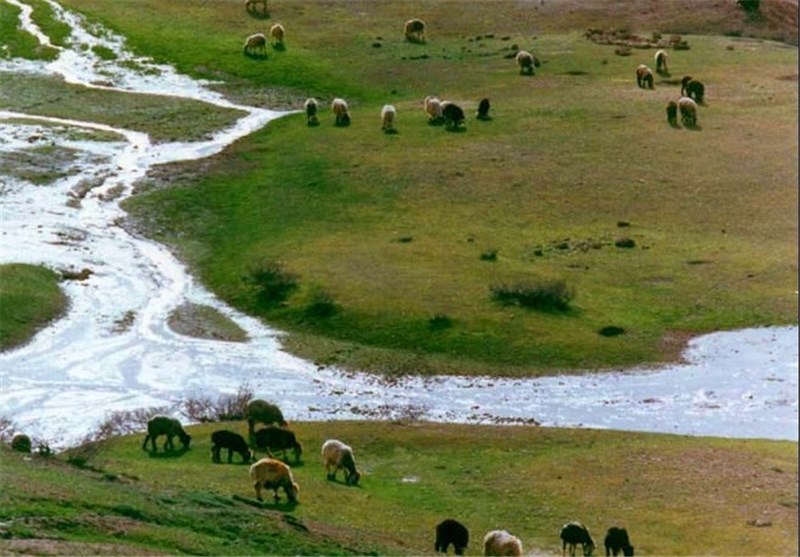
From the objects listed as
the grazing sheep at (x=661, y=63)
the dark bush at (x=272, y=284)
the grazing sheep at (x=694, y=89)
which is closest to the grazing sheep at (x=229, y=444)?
the dark bush at (x=272, y=284)

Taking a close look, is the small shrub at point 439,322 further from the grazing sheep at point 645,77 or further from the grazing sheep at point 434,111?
the grazing sheep at point 645,77

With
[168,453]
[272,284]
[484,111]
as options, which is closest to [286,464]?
[168,453]

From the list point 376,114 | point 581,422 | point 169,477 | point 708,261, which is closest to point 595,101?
point 376,114

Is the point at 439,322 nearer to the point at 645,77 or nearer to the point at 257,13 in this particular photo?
the point at 645,77

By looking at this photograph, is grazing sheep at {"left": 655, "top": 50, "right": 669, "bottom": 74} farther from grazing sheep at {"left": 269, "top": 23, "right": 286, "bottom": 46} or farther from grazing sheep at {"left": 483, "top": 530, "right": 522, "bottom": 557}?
grazing sheep at {"left": 483, "top": 530, "right": 522, "bottom": 557}

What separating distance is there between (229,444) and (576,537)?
831 cm

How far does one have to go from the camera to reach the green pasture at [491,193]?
4953 centimetres

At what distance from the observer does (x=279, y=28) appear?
280 feet

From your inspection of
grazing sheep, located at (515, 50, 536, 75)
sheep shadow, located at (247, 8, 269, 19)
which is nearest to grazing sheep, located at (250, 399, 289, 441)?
grazing sheep, located at (515, 50, 536, 75)

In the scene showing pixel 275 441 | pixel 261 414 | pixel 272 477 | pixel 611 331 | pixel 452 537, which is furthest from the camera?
pixel 611 331

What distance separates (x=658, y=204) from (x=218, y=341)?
17427 mm

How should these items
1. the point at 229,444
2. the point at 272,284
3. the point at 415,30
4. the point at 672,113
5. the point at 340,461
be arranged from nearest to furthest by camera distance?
the point at 340,461, the point at 229,444, the point at 272,284, the point at 672,113, the point at 415,30

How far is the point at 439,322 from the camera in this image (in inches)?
1923

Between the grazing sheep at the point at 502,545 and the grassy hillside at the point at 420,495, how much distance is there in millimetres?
640
